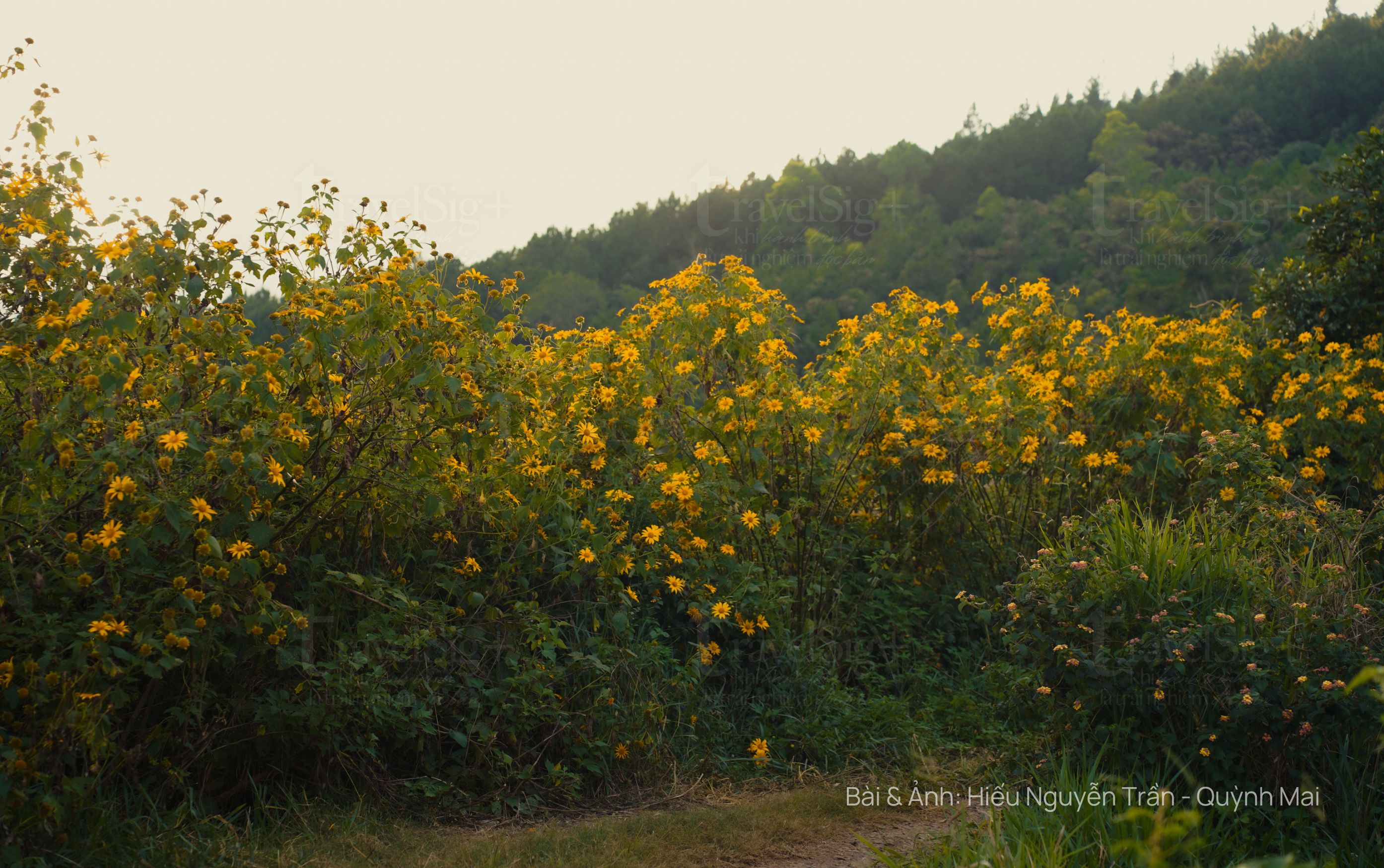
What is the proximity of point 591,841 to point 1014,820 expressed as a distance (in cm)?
144

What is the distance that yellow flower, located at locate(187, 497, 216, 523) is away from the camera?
2768mm

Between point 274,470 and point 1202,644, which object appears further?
point 1202,644

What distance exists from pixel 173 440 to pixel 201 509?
0.22 metres

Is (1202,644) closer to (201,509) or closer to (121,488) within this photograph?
(201,509)

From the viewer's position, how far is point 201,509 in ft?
9.29

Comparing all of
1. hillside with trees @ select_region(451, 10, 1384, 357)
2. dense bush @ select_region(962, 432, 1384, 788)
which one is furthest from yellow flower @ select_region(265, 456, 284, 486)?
hillside with trees @ select_region(451, 10, 1384, 357)

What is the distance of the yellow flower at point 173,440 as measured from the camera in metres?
2.70

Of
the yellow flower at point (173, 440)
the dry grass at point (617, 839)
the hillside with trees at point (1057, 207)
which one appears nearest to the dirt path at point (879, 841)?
the dry grass at point (617, 839)

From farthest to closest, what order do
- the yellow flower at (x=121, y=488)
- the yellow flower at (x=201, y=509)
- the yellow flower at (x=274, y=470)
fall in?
the yellow flower at (x=274, y=470)
the yellow flower at (x=201, y=509)
the yellow flower at (x=121, y=488)

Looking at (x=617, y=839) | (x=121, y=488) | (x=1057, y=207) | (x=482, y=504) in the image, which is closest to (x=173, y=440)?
(x=121, y=488)

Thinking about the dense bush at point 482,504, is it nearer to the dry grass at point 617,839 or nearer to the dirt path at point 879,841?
the dry grass at point 617,839

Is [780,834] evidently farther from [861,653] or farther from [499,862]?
[861,653]

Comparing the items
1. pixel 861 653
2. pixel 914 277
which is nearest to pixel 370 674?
pixel 861 653

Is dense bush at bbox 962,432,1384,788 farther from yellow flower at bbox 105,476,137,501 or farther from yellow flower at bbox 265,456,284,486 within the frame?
yellow flower at bbox 105,476,137,501
